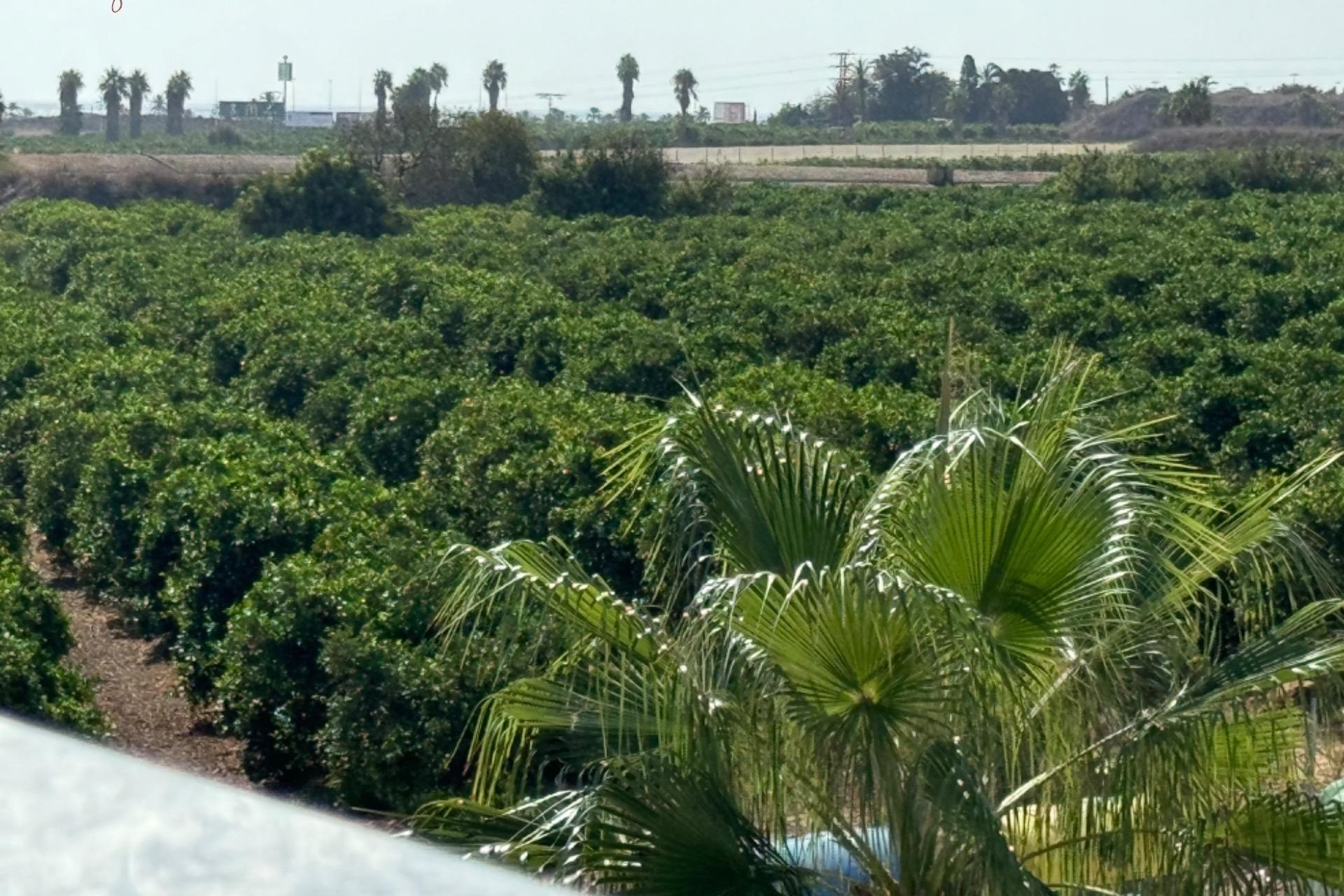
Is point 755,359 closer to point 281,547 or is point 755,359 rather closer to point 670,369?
point 670,369

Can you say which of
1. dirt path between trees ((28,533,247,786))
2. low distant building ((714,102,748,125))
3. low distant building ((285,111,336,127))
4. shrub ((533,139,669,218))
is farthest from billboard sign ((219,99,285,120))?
dirt path between trees ((28,533,247,786))

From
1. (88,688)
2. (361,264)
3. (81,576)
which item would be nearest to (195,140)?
(361,264)

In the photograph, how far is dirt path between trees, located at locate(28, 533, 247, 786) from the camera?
1005 centimetres

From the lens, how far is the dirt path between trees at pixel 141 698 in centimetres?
1005

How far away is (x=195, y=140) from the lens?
83.6 meters

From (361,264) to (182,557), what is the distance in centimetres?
1542

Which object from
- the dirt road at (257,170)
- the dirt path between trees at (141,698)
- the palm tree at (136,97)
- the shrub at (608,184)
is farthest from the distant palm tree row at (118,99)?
the dirt path between trees at (141,698)

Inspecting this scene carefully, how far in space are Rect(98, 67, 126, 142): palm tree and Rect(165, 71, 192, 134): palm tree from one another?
3.56 metres

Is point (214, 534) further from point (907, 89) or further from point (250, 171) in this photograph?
point (907, 89)

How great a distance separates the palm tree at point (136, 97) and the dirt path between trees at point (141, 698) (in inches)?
3016

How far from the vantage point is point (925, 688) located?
166 inches

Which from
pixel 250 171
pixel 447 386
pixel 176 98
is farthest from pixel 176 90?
pixel 447 386

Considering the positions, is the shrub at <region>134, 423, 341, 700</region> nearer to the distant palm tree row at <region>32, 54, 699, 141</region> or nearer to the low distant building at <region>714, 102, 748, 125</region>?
the distant palm tree row at <region>32, 54, 699, 141</region>

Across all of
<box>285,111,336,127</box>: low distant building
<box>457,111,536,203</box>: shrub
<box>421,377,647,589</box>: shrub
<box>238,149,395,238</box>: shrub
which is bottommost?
<box>421,377,647,589</box>: shrub
